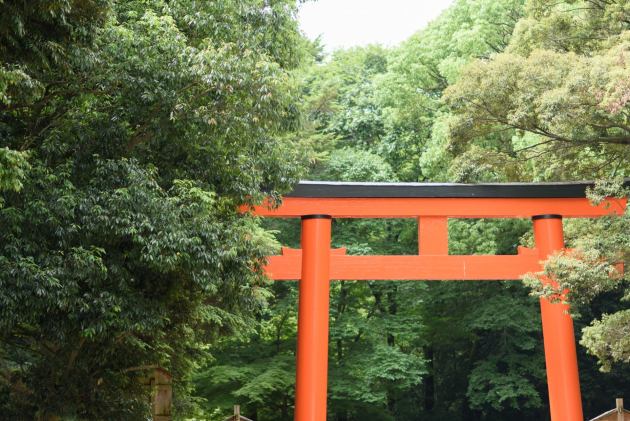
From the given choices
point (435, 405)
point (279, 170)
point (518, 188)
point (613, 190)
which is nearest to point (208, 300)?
point (279, 170)

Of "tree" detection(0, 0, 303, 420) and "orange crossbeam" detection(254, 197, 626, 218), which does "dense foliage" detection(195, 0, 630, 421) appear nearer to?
"orange crossbeam" detection(254, 197, 626, 218)

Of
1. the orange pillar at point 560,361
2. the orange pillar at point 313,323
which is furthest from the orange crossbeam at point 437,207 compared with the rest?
the orange pillar at point 560,361

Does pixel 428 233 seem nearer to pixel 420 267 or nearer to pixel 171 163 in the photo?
pixel 420 267

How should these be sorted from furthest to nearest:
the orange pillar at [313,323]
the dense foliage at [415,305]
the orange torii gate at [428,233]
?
the dense foliage at [415,305] → the orange torii gate at [428,233] → the orange pillar at [313,323]

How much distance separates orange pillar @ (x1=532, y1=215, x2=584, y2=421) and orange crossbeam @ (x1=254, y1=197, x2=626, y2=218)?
408 mm

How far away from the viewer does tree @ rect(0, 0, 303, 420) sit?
184 inches

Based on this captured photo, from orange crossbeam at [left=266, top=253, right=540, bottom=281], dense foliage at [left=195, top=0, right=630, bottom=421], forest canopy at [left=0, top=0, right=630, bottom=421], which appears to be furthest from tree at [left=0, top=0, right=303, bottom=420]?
dense foliage at [left=195, top=0, right=630, bottom=421]

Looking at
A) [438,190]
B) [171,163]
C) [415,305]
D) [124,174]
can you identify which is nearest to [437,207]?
[438,190]

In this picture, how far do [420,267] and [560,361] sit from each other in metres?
2.03

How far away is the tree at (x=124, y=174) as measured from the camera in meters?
4.67

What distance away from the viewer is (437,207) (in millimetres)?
7676

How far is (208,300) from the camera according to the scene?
9.32 metres

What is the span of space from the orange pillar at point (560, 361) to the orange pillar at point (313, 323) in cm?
274

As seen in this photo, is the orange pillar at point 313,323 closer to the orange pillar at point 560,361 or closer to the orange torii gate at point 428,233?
the orange torii gate at point 428,233
